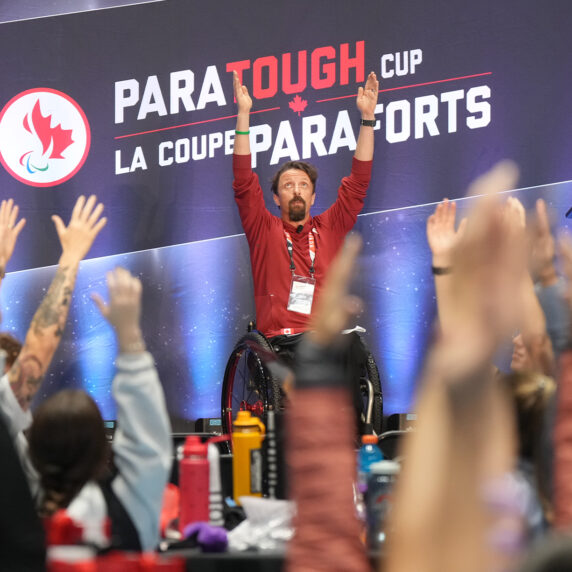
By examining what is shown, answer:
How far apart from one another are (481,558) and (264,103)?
4.75m

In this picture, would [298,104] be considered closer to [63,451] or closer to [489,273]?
[63,451]

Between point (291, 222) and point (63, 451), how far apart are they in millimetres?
3295

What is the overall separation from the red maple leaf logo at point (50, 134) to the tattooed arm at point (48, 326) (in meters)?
3.18

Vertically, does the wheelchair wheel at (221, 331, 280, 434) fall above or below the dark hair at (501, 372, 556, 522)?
below

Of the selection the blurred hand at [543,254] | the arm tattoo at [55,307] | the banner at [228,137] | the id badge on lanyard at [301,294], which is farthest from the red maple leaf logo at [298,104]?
the blurred hand at [543,254]

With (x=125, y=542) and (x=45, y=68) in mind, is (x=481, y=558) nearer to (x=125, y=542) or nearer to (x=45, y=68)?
(x=125, y=542)

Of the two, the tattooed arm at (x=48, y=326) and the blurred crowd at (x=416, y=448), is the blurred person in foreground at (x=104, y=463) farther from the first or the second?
the tattooed arm at (x=48, y=326)

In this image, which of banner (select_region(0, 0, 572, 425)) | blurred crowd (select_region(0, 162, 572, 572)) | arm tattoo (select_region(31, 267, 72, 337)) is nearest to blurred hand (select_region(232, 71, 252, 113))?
banner (select_region(0, 0, 572, 425))

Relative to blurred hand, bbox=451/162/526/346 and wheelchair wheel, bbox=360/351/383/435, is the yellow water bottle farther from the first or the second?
blurred hand, bbox=451/162/526/346

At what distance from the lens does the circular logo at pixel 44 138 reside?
5.30m

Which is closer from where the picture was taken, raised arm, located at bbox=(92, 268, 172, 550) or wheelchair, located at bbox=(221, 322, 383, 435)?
raised arm, located at bbox=(92, 268, 172, 550)

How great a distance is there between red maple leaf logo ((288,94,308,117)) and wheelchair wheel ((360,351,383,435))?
1.71m

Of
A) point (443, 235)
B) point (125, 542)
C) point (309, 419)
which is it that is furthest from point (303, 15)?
point (309, 419)

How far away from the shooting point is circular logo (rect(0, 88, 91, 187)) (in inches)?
209
